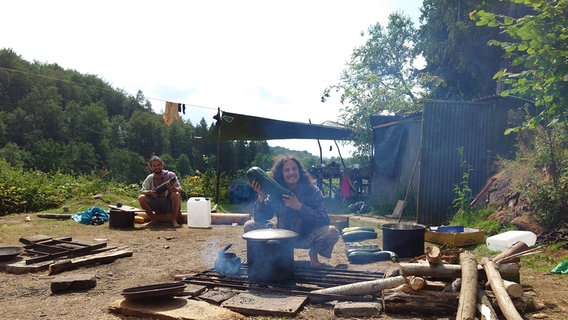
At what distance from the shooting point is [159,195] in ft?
25.0

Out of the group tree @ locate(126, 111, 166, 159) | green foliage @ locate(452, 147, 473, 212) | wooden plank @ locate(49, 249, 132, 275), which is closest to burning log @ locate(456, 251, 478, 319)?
wooden plank @ locate(49, 249, 132, 275)

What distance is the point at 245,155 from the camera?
3781 centimetres

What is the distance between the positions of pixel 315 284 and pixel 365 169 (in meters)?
9.07

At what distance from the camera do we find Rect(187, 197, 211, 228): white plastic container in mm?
7617

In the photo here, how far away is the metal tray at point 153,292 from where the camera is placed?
3115 millimetres

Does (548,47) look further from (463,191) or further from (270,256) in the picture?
(463,191)

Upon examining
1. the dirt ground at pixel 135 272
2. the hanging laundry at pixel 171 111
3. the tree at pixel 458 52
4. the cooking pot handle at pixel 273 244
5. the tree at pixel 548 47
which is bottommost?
the dirt ground at pixel 135 272

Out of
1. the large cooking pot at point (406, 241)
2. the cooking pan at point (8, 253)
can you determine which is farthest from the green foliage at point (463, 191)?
the cooking pan at point (8, 253)

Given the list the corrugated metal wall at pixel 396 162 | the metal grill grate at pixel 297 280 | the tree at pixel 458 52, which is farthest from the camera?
the tree at pixel 458 52

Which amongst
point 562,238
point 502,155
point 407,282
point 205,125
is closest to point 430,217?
point 502,155

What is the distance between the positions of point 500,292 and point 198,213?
5831mm

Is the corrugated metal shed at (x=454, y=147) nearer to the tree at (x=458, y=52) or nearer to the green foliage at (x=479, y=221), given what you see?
the green foliage at (x=479, y=221)

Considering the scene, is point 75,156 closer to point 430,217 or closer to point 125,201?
point 125,201

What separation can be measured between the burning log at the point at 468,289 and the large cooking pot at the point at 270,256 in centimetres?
159
